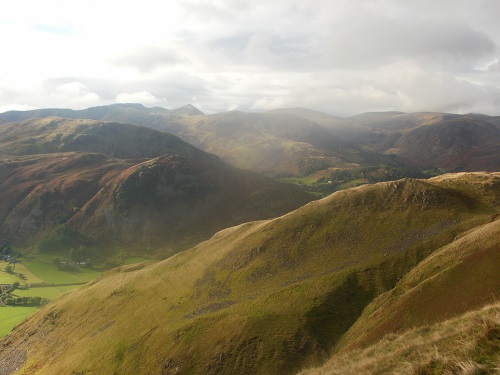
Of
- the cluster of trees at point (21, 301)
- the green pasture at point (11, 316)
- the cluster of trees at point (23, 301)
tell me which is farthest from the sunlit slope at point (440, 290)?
the cluster of trees at point (21, 301)

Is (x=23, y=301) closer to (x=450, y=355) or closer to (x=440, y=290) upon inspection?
(x=440, y=290)

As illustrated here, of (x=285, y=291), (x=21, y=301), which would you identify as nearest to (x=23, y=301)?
(x=21, y=301)

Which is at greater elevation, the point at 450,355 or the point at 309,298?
the point at 450,355

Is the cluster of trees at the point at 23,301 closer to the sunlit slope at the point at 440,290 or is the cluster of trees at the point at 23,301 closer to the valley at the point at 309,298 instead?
the valley at the point at 309,298

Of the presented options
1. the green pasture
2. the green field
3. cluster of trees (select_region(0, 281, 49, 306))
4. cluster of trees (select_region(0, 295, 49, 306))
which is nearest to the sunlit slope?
the green pasture

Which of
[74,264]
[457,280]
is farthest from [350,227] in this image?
[74,264]

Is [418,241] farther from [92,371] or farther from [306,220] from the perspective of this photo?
[92,371]
